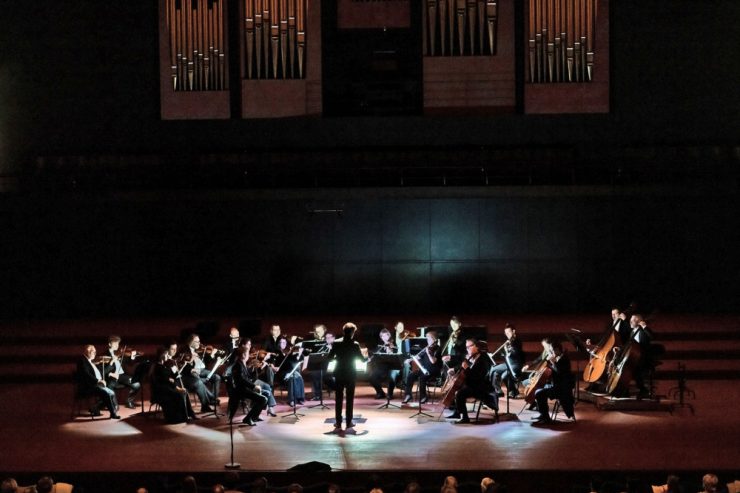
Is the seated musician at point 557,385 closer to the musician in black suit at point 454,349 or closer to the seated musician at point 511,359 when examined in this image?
the seated musician at point 511,359

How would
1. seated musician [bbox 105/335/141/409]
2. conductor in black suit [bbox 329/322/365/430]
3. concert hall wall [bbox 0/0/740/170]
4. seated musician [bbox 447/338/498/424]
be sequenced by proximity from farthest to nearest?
concert hall wall [bbox 0/0/740/170] < seated musician [bbox 105/335/141/409] < seated musician [bbox 447/338/498/424] < conductor in black suit [bbox 329/322/365/430]

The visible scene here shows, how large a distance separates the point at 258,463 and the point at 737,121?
1141cm

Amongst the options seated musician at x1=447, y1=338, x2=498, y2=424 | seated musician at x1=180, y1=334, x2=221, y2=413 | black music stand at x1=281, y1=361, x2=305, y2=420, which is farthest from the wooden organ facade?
seated musician at x1=447, y1=338, x2=498, y2=424

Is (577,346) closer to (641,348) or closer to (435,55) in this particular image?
(641,348)

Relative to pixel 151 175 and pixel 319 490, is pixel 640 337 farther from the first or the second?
pixel 151 175

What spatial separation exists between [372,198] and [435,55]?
270 cm

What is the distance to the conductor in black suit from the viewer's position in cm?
1052

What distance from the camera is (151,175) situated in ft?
54.7

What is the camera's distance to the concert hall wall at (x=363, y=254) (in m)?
16.2

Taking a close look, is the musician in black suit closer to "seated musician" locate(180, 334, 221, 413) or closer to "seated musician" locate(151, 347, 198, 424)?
"seated musician" locate(180, 334, 221, 413)

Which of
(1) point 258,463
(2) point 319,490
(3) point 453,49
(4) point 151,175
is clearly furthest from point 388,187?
(2) point 319,490

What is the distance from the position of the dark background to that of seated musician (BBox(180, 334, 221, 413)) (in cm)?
501

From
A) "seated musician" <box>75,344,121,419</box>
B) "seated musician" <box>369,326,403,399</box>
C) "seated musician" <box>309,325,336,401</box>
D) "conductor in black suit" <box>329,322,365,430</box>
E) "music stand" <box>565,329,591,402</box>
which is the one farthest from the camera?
"seated musician" <box>369,326,403,399</box>

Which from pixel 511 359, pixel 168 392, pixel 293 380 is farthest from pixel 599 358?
pixel 168 392
